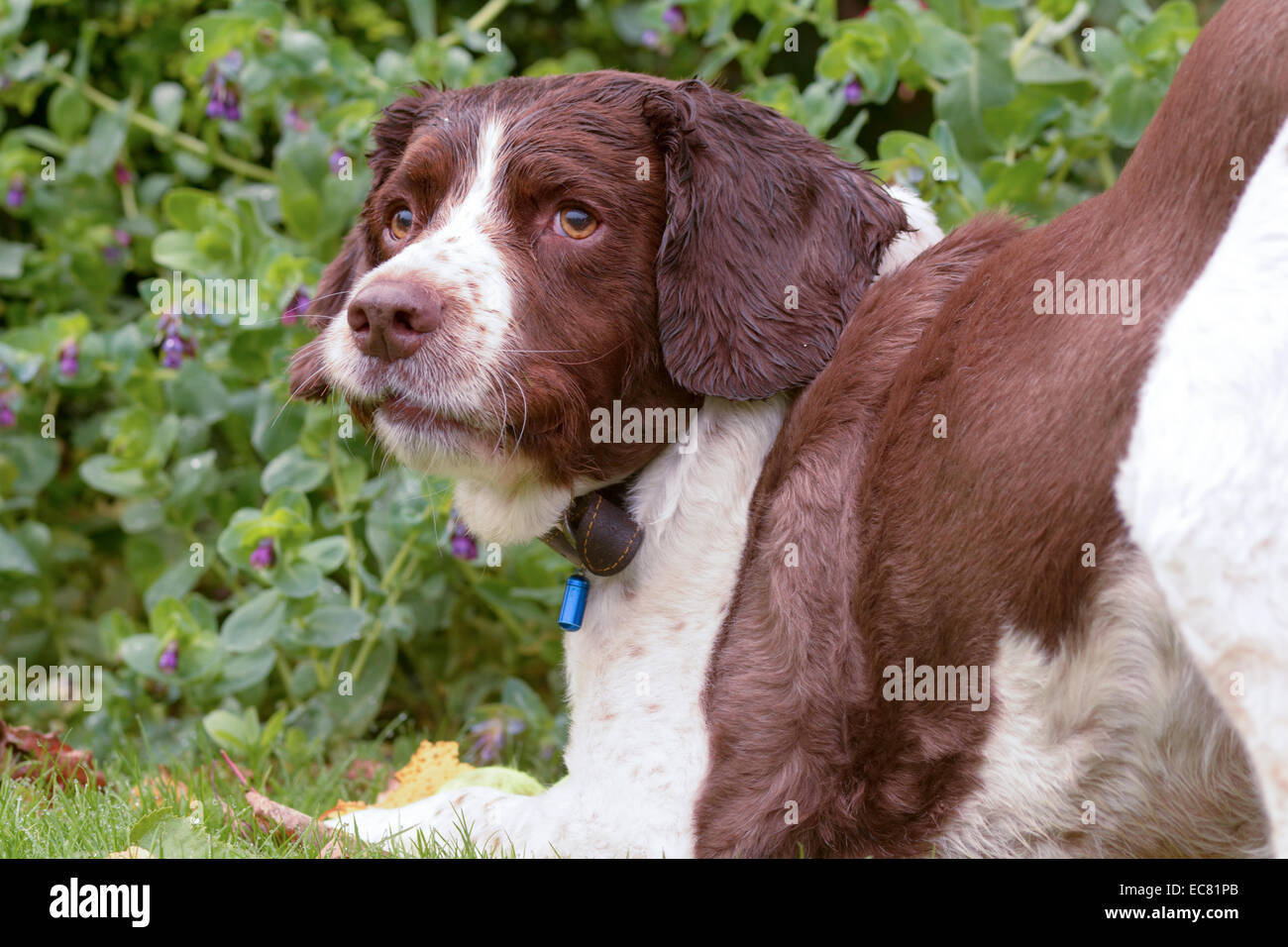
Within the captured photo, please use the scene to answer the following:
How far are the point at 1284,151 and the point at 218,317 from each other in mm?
2993

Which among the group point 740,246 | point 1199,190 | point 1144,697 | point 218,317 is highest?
point 218,317

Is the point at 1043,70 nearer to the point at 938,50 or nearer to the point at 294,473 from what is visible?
the point at 938,50

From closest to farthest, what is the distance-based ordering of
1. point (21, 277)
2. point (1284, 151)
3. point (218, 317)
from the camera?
point (1284, 151) < point (218, 317) < point (21, 277)

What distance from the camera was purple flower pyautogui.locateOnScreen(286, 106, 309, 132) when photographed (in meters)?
4.46

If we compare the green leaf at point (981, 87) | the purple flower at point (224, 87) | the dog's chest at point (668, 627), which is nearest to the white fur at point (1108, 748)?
the dog's chest at point (668, 627)

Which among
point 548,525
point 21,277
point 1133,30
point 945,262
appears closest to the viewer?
point 945,262

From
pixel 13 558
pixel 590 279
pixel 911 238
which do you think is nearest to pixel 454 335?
pixel 590 279

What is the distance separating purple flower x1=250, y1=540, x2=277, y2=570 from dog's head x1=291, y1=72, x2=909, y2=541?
1087 mm

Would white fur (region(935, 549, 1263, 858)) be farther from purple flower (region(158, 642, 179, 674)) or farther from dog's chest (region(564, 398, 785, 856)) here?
purple flower (region(158, 642, 179, 674))

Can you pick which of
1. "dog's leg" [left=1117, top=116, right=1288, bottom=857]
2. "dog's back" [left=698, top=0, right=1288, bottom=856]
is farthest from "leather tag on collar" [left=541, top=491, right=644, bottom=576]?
"dog's leg" [left=1117, top=116, right=1288, bottom=857]

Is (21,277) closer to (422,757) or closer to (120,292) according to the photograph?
(120,292)
